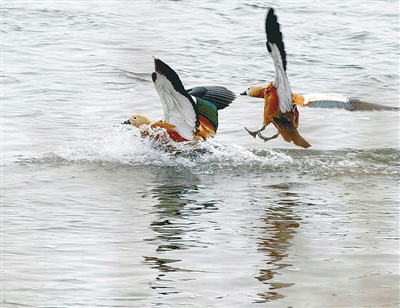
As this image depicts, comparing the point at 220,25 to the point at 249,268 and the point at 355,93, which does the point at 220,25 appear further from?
the point at 249,268

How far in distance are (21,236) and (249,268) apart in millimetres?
1617

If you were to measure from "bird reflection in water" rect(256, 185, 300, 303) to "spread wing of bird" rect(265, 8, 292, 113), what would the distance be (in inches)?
36.4

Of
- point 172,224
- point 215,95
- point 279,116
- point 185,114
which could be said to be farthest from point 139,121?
point 172,224

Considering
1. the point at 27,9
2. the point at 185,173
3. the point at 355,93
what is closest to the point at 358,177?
the point at 185,173

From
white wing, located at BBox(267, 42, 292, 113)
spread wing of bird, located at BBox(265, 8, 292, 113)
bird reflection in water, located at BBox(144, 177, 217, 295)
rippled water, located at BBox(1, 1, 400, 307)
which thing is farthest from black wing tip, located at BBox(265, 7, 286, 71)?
bird reflection in water, located at BBox(144, 177, 217, 295)

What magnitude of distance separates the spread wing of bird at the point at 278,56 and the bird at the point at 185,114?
0.90 meters

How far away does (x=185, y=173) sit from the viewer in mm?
8820

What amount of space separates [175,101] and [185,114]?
0.96ft

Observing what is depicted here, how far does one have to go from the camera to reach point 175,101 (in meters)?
8.94

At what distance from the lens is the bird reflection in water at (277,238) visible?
5.11 m

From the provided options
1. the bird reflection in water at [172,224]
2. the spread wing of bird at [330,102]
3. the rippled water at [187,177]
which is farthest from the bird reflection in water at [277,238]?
the spread wing of bird at [330,102]

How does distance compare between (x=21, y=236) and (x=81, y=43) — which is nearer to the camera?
(x=21, y=236)

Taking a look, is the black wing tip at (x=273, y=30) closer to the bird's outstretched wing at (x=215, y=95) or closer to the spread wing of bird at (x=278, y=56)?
the spread wing of bird at (x=278, y=56)

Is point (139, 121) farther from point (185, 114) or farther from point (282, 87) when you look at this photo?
point (282, 87)
